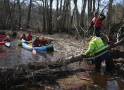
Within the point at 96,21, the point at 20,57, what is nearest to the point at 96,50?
the point at 96,21

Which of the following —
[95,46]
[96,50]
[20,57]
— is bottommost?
[20,57]

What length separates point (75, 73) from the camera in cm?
930

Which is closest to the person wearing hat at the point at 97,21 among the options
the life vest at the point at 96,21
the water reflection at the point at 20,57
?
the life vest at the point at 96,21

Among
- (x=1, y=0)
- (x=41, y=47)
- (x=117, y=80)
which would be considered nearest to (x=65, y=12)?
(x=41, y=47)

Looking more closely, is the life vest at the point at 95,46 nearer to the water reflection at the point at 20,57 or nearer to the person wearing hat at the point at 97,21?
the person wearing hat at the point at 97,21

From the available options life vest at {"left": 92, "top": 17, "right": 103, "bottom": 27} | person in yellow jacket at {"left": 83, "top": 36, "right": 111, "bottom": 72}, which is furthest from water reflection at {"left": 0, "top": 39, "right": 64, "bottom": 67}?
life vest at {"left": 92, "top": 17, "right": 103, "bottom": 27}

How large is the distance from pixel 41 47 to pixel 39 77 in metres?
9.51

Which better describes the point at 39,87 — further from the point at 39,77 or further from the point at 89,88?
the point at 89,88

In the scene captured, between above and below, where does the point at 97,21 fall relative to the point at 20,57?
above

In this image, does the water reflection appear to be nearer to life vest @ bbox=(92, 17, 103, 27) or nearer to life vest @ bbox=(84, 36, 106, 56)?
life vest @ bbox=(84, 36, 106, 56)

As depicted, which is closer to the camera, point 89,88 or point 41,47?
point 89,88

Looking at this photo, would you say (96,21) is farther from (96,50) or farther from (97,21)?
(96,50)

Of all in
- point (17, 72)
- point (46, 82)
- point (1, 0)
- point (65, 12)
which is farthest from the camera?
point (1, 0)

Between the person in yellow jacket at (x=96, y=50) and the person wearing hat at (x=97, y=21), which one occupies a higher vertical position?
the person wearing hat at (x=97, y=21)
